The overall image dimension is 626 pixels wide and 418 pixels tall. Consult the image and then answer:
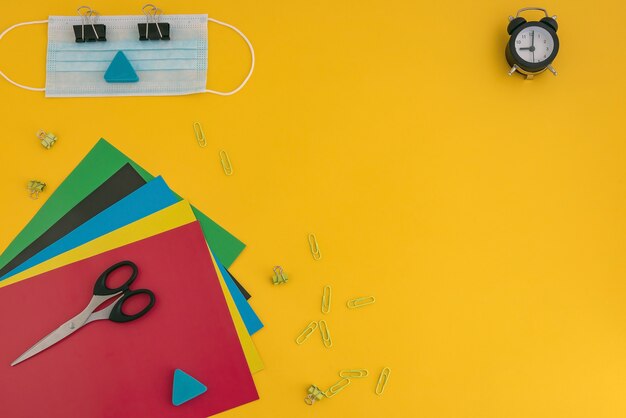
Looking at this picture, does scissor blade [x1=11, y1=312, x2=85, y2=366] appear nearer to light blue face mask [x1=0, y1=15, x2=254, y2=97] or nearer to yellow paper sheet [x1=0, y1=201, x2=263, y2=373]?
yellow paper sheet [x1=0, y1=201, x2=263, y2=373]

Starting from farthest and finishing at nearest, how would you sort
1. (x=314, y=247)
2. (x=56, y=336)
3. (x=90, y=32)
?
(x=90, y=32), (x=314, y=247), (x=56, y=336)

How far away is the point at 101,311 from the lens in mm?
2480

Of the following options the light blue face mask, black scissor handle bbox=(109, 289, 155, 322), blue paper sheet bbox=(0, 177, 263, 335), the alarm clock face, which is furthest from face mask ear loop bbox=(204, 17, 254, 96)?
the alarm clock face

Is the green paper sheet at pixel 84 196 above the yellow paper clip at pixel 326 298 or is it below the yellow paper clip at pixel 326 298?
above

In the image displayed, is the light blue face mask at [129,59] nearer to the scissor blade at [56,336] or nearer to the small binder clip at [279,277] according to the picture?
the small binder clip at [279,277]

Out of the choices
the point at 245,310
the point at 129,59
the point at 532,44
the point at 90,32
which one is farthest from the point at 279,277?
the point at 532,44

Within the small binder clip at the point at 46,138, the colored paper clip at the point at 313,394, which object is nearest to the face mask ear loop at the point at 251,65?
the small binder clip at the point at 46,138

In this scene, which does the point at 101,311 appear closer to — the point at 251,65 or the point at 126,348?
the point at 126,348

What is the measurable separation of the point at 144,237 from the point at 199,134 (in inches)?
A: 22.2

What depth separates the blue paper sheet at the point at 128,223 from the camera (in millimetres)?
2596

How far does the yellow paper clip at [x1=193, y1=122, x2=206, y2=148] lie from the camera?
276 centimetres

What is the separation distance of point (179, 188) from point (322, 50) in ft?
3.30

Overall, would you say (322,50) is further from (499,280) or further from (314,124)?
(499,280)

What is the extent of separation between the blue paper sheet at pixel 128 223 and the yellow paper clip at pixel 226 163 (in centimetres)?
27
